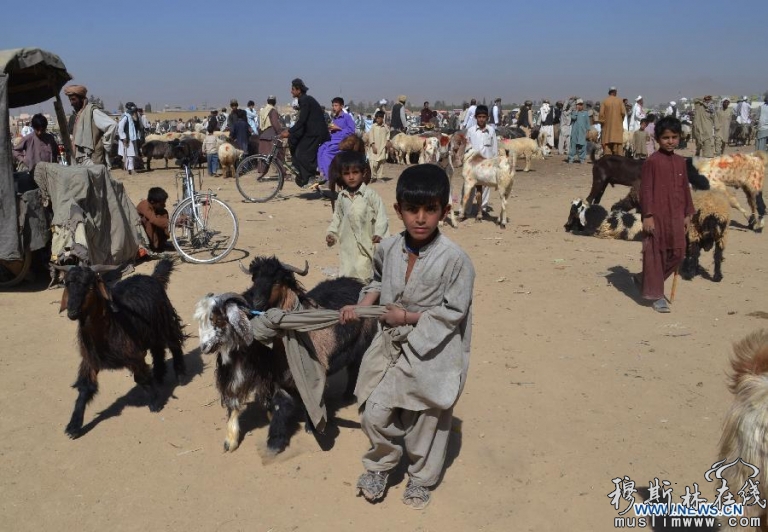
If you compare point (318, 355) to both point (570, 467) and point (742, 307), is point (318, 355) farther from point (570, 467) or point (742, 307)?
point (742, 307)

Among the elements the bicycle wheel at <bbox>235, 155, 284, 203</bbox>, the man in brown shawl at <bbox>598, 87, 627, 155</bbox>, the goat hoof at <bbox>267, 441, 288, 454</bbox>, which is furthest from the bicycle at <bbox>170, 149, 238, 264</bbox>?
the man in brown shawl at <bbox>598, 87, 627, 155</bbox>

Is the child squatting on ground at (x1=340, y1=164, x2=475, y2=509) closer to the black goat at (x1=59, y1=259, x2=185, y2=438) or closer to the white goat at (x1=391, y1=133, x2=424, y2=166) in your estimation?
the black goat at (x1=59, y1=259, x2=185, y2=438)

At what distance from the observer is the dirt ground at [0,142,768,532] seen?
356cm

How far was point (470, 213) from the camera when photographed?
12.6 m

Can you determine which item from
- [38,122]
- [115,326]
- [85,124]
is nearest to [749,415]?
[115,326]

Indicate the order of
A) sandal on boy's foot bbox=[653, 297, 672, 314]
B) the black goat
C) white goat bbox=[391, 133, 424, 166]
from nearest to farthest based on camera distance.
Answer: the black goat < sandal on boy's foot bbox=[653, 297, 672, 314] < white goat bbox=[391, 133, 424, 166]

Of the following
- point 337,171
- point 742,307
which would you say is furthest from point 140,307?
point 742,307

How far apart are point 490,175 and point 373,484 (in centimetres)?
830

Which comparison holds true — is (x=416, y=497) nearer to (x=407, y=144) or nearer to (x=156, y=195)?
(x=156, y=195)

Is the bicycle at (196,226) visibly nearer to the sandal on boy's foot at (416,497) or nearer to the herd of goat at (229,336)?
the herd of goat at (229,336)

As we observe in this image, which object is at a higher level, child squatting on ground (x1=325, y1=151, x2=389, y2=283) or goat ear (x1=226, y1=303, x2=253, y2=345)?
child squatting on ground (x1=325, y1=151, x2=389, y2=283)

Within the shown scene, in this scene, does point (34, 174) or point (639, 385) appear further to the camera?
point (34, 174)

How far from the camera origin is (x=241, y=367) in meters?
4.00

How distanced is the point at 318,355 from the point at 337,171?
6.24 feet
